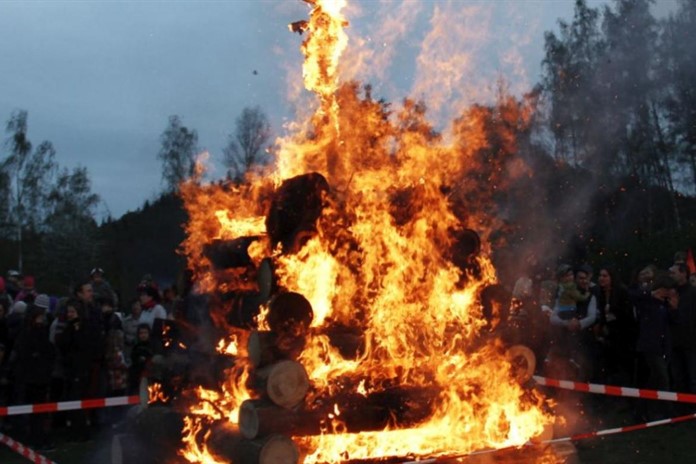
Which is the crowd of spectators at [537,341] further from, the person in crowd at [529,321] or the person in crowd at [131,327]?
the person in crowd at [131,327]

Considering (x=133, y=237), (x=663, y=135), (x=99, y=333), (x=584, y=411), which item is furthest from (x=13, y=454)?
(x=133, y=237)

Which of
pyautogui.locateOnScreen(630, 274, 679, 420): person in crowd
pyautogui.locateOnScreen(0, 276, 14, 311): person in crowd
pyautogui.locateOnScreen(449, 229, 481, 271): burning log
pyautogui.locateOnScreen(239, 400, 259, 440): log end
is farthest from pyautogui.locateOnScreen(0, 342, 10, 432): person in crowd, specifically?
pyautogui.locateOnScreen(630, 274, 679, 420): person in crowd

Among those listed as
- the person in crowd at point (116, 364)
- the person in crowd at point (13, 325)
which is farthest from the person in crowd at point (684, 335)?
the person in crowd at point (13, 325)

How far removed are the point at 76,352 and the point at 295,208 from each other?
17.0 ft

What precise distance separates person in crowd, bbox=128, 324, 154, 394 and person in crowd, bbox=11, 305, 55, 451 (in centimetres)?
113

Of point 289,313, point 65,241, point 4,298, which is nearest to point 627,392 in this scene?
point 289,313

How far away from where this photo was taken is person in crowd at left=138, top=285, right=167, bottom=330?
1200cm

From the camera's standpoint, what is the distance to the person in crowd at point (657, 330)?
994 centimetres

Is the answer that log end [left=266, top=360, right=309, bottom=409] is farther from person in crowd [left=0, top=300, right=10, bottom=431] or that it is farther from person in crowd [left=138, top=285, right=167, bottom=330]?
person in crowd [left=0, top=300, right=10, bottom=431]

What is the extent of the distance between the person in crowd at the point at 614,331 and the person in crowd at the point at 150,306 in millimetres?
5952

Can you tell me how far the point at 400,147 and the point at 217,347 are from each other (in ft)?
8.71

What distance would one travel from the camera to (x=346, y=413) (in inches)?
264

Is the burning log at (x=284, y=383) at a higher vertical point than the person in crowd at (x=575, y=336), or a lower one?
lower

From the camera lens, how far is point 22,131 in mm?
44094
